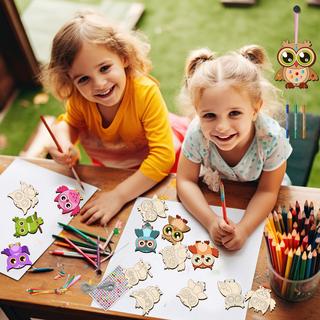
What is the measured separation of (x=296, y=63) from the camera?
94 centimetres

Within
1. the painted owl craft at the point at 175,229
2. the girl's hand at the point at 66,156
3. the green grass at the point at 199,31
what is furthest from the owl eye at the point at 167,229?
the green grass at the point at 199,31

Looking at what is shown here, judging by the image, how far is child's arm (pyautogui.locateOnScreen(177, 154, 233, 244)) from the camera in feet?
3.34

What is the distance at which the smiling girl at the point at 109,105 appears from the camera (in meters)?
1.18

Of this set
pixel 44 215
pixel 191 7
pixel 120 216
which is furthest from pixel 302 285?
pixel 191 7

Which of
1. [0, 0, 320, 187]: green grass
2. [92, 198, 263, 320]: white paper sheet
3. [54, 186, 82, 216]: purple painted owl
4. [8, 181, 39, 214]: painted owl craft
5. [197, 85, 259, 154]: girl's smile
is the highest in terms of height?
[197, 85, 259, 154]: girl's smile

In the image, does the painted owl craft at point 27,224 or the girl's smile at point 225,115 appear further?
the painted owl craft at point 27,224

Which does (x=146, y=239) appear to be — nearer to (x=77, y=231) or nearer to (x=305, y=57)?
(x=77, y=231)

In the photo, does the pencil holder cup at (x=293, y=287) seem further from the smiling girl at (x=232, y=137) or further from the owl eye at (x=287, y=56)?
the owl eye at (x=287, y=56)

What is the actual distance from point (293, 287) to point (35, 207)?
63 cm

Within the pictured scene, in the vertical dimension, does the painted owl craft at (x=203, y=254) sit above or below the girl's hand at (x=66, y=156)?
below

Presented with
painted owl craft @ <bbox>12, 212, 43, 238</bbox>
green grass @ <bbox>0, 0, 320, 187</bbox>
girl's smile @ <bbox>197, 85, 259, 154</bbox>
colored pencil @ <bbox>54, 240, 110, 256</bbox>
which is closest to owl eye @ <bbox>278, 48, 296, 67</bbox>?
girl's smile @ <bbox>197, 85, 259, 154</bbox>

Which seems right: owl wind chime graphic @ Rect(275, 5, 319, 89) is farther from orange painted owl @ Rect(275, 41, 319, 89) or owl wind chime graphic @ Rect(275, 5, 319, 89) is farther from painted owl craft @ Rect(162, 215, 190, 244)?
painted owl craft @ Rect(162, 215, 190, 244)

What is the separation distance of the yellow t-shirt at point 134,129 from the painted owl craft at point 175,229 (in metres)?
0.14

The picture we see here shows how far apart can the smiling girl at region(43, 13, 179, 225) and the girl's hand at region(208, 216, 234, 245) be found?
8.0 inches
